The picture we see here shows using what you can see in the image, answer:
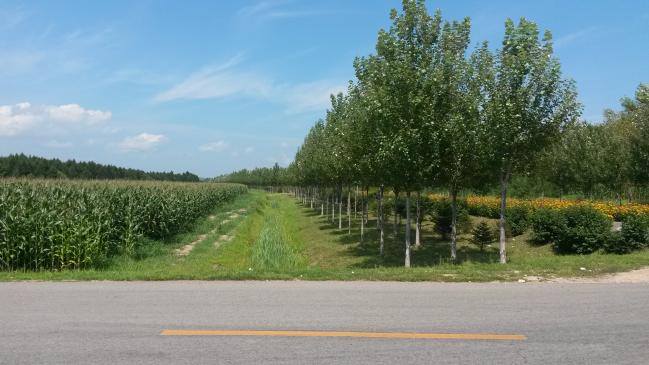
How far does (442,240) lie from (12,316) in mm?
18868

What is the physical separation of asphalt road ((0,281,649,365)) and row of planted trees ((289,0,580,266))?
593 centimetres

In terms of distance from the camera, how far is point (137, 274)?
10.4 meters

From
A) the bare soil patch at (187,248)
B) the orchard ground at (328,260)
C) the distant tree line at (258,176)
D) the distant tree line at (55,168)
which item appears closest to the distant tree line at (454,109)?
the orchard ground at (328,260)

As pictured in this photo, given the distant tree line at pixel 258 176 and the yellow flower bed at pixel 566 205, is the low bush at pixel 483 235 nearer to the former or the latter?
the yellow flower bed at pixel 566 205

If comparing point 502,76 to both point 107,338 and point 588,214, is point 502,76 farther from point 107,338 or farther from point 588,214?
point 107,338

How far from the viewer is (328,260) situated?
20359mm

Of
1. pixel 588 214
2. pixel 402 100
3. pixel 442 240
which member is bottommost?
pixel 442 240

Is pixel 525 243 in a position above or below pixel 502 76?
below

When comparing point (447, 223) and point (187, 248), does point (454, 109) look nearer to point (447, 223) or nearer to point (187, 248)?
point (447, 223)

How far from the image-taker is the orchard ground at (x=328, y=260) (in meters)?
10.2

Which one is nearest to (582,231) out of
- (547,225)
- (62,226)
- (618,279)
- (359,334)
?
(547,225)

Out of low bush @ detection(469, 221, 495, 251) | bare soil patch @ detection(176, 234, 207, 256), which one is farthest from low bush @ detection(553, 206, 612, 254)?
bare soil patch @ detection(176, 234, 207, 256)

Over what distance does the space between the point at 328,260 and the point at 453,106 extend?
26.8ft

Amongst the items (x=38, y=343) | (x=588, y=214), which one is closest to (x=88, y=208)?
(x=38, y=343)
